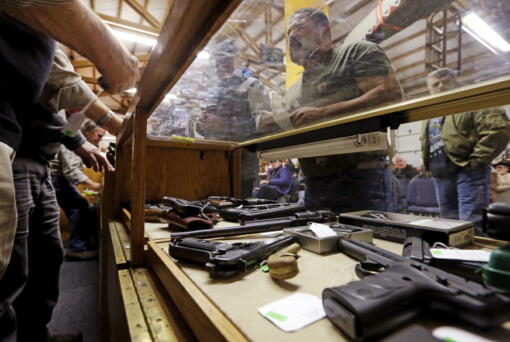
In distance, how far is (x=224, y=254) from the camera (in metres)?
0.57

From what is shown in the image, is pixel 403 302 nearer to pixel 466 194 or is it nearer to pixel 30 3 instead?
pixel 30 3

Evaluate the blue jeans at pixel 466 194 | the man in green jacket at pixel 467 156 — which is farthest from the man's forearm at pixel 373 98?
the blue jeans at pixel 466 194

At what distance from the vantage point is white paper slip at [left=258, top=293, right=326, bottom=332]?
0.35m

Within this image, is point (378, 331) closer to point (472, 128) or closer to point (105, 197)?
point (105, 197)

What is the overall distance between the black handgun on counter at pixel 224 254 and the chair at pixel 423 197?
113 inches

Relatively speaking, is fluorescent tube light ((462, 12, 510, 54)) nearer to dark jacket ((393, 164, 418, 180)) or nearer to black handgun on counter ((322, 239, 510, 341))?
black handgun on counter ((322, 239, 510, 341))

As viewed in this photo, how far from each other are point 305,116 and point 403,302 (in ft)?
3.96

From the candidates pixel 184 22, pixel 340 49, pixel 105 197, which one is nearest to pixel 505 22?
pixel 340 49

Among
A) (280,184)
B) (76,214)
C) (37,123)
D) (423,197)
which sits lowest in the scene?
(76,214)

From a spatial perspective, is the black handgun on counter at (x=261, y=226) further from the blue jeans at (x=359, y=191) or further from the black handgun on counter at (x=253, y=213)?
the blue jeans at (x=359, y=191)

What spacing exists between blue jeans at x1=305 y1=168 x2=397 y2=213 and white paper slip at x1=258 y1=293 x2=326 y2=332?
1.25 m

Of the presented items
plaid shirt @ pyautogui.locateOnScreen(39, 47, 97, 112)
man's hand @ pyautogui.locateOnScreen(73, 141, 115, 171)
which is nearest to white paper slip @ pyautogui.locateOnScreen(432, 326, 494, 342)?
plaid shirt @ pyautogui.locateOnScreen(39, 47, 97, 112)

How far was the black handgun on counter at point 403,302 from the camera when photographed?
11.6 inches

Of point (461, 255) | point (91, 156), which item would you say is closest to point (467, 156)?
point (461, 255)
